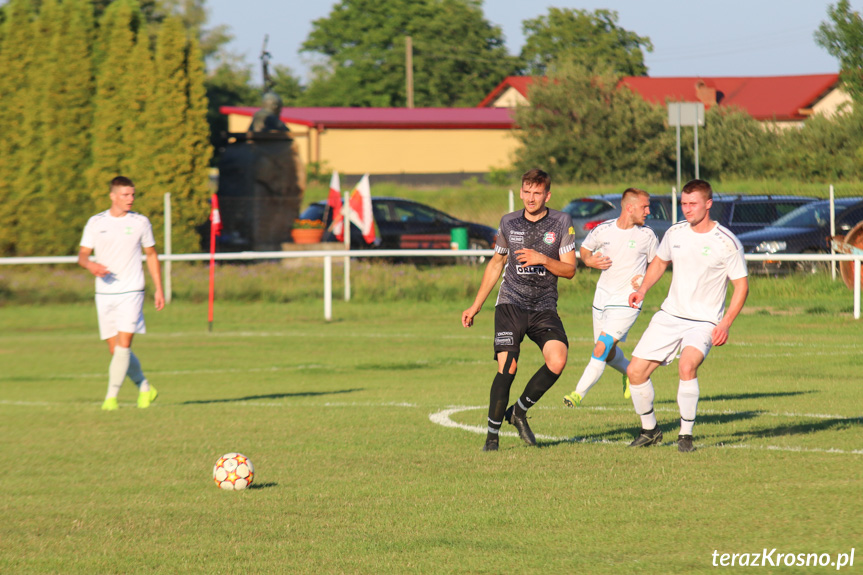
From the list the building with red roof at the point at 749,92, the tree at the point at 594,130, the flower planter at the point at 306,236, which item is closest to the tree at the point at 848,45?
the flower planter at the point at 306,236

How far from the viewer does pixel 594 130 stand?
1797 inches

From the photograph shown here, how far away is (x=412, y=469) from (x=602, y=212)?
56.7 feet

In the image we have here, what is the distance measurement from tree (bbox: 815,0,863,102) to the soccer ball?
1714 cm

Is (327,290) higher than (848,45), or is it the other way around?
(848,45)

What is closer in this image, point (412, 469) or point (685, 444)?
point (412, 469)

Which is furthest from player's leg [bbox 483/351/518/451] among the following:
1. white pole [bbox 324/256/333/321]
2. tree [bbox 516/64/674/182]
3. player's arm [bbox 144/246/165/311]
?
tree [bbox 516/64/674/182]

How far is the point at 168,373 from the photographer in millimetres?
14773

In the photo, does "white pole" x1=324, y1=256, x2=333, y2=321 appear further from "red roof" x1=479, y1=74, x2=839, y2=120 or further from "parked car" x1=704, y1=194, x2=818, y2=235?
"red roof" x1=479, y1=74, x2=839, y2=120

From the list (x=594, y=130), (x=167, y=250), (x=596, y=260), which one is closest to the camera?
(x=596, y=260)

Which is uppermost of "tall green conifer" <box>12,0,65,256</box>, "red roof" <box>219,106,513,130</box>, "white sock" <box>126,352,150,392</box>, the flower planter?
"red roof" <box>219,106,513,130</box>

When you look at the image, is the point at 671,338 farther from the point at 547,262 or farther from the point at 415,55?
the point at 415,55

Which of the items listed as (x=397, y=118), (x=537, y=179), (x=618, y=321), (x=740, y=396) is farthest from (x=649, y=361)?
(x=397, y=118)

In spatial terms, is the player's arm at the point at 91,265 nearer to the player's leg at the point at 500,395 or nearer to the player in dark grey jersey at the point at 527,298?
the player in dark grey jersey at the point at 527,298

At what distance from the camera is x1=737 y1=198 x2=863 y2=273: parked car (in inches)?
847
